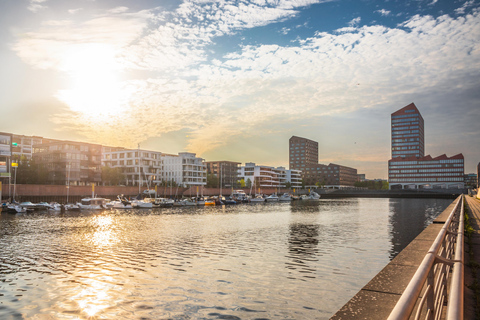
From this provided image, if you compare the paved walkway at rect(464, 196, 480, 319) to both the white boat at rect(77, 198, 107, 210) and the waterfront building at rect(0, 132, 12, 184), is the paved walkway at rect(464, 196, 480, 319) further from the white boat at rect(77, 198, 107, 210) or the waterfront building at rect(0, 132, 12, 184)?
the waterfront building at rect(0, 132, 12, 184)

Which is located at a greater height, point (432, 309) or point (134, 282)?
point (432, 309)

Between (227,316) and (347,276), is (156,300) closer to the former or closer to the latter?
(227,316)

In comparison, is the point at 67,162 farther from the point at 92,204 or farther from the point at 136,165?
the point at 92,204

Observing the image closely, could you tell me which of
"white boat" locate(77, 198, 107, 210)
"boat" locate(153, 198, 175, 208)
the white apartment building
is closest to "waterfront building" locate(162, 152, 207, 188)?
the white apartment building

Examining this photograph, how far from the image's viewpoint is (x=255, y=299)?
1672 cm

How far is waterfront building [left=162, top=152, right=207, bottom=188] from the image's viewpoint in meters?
170

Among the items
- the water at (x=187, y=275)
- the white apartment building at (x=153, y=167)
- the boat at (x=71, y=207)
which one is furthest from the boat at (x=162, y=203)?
the water at (x=187, y=275)

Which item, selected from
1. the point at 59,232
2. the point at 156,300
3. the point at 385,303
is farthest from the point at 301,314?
the point at 59,232

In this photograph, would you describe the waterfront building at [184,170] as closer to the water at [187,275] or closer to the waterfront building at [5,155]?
the waterfront building at [5,155]

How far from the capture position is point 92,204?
90875 mm

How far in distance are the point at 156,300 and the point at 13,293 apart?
759 centimetres

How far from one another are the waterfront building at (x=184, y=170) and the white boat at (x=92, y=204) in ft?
233

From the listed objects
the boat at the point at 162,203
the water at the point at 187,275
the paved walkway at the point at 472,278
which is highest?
the paved walkway at the point at 472,278

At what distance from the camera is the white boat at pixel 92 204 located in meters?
89.2
